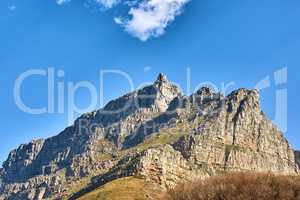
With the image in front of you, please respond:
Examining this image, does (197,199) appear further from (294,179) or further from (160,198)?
(294,179)

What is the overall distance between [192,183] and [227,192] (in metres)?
6.33

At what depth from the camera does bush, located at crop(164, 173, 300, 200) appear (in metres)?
70.6

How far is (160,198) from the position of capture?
249ft

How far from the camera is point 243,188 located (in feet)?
234

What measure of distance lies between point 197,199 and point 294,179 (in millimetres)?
12730

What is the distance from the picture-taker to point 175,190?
76188 mm

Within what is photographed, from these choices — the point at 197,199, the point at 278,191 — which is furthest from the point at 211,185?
the point at 278,191

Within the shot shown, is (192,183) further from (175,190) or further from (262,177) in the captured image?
(262,177)

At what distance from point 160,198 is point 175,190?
2207 mm

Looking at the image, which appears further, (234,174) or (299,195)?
(234,174)

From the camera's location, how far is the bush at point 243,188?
2781 inches

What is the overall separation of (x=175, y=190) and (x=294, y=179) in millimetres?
15214

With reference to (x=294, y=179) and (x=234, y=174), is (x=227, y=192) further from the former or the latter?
(x=294, y=179)

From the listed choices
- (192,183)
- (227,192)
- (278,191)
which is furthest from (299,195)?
(192,183)
